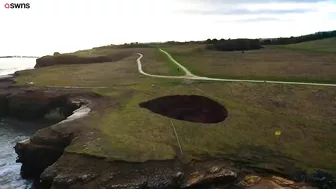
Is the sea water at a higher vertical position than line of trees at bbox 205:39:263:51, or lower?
lower

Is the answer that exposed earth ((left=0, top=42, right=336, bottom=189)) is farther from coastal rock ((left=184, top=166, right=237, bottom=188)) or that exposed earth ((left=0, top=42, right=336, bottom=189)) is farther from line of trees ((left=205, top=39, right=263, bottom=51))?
line of trees ((left=205, top=39, right=263, bottom=51))

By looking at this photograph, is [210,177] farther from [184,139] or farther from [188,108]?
[188,108]

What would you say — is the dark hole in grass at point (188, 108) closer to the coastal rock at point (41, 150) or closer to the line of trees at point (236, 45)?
the coastal rock at point (41, 150)

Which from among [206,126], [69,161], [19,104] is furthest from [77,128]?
[19,104]

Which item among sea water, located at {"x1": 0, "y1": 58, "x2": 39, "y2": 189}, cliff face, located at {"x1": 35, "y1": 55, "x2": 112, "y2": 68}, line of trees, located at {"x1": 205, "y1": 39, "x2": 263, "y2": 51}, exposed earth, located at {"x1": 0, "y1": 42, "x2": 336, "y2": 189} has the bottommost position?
sea water, located at {"x1": 0, "y1": 58, "x2": 39, "y2": 189}

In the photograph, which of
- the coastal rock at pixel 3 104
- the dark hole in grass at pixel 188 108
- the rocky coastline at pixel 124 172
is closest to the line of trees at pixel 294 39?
the dark hole in grass at pixel 188 108

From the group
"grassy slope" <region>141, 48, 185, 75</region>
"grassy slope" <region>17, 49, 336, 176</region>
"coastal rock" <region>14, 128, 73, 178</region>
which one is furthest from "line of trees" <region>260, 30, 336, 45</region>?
"coastal rock" <region>14, 128, 73, 178</region>
